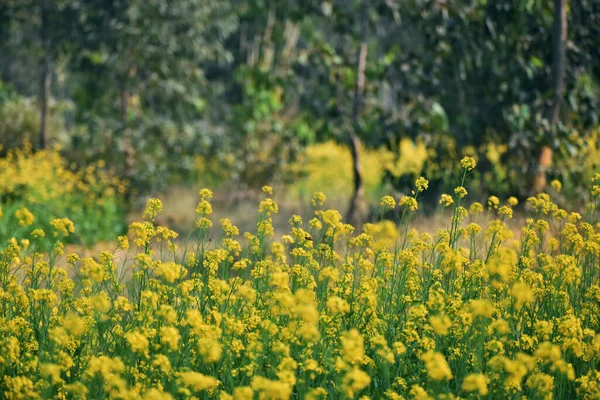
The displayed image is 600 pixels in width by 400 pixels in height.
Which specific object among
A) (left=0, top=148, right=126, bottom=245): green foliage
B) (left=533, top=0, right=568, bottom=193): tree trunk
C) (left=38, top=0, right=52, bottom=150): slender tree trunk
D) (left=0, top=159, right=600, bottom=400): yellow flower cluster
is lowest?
(left=0, top=159, right=600, bottom=400): yellow flower cluster

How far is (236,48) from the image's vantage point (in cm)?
1808

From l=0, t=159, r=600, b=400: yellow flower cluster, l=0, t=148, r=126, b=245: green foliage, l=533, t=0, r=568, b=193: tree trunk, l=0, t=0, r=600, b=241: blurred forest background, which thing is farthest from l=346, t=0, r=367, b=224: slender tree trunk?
l=0, t=159, r=600, b=400: yellow flower cluster

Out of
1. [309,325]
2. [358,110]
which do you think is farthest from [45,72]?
[309,325]

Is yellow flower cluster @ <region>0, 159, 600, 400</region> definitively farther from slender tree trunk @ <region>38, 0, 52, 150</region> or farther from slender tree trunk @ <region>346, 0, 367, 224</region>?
slender tree trunk @ <region>38, 0, 52, 150</region>

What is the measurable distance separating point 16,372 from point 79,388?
93cm

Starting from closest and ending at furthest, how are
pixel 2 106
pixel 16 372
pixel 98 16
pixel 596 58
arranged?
pixel 16 372 → pixel 596 58 → pixel 98 16 → pixel 2 106

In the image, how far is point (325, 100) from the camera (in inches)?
323

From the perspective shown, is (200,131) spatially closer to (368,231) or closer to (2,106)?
(2,106)

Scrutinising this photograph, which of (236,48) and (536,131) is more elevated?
(236,48)

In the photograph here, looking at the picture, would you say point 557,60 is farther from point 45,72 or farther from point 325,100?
point 45,72

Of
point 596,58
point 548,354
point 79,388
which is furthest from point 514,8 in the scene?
point 79,388

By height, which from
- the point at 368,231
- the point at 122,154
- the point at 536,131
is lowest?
the point at 368,231

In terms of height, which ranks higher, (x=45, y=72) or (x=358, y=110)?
(x=45, y=72)

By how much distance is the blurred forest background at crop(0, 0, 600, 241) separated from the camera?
7.43 m
